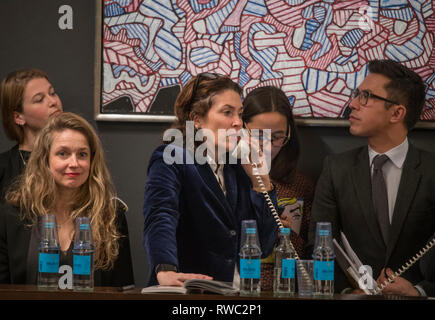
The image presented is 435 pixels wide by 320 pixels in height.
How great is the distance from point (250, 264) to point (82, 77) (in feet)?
6.05

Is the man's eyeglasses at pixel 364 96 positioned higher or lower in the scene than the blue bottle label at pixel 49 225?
higher

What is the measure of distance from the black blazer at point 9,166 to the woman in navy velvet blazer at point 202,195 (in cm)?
77

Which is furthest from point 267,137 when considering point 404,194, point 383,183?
point 404,194

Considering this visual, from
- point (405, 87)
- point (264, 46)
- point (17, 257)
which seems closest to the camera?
point (17, 257)

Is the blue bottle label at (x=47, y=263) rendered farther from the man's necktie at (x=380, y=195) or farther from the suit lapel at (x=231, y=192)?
the man's necktie at (x=380, y=195)

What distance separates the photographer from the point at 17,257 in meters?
2.94

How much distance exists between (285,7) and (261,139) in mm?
795

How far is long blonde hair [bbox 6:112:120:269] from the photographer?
2961 millimetres

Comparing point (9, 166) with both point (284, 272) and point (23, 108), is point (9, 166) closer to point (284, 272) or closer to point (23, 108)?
point (23, 108)

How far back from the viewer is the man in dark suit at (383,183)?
11.2 feet

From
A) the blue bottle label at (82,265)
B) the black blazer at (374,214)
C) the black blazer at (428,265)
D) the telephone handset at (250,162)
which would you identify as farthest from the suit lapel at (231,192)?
the black blazer at (428,265)

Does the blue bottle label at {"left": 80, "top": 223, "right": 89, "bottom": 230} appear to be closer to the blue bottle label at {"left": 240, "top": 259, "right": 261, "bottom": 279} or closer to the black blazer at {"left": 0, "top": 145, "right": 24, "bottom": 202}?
the blue bottle label at {"left": 240, "top": 259, "right": 261, "bottom": 279}
